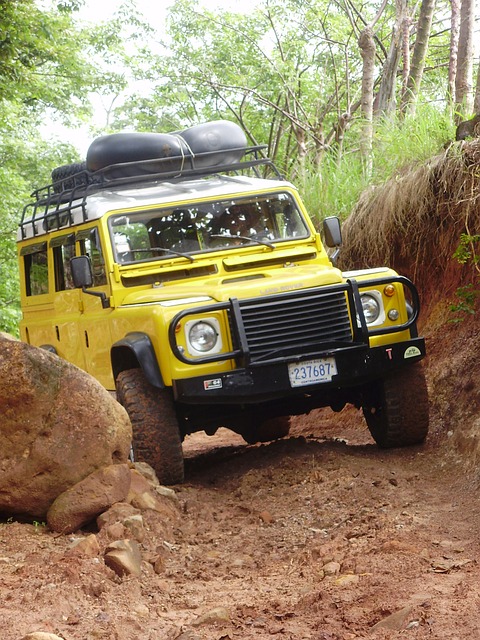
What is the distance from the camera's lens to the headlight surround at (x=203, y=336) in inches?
251

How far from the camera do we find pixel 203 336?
6.41 metres

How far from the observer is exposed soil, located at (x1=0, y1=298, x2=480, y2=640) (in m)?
3.76

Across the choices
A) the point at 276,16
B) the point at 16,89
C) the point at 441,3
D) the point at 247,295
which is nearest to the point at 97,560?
the point at 247,295

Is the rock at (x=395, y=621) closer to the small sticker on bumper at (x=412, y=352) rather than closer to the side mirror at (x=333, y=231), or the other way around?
the small sticker on bumper at (x=412, y=352)

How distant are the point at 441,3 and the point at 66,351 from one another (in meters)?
16.1

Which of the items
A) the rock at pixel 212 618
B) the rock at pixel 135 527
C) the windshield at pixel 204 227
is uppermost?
the windshield at pixel 204 227

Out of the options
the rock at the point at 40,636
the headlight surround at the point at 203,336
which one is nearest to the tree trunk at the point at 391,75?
the headlight surround at the point at 203,336

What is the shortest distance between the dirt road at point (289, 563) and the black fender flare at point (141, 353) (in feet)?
2.53

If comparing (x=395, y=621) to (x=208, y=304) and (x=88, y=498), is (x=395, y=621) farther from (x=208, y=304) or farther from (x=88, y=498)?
(x=208, y=304)

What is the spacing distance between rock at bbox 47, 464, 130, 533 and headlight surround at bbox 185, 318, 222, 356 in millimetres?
1126

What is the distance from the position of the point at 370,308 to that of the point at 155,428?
1707mm

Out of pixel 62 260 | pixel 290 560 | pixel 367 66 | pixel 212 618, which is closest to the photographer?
pixel 212 618

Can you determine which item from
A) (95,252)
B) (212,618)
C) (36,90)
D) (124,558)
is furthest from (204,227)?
(36,90)

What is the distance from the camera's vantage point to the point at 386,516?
535cm
